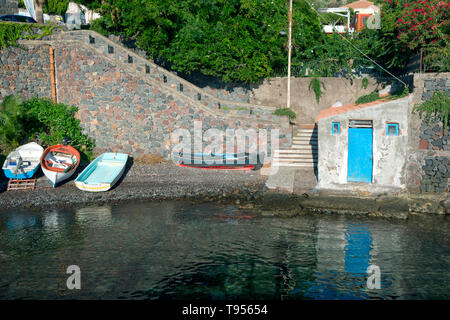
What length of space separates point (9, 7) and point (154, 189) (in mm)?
26892

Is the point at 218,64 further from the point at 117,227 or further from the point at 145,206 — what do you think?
the point at 117,227

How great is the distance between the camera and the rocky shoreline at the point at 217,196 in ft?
52.0

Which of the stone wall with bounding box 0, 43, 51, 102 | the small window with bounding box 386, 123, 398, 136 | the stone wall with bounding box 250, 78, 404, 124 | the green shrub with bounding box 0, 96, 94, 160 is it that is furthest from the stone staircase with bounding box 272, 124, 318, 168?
the stone wall with bounding box 0, 43, 51, 102

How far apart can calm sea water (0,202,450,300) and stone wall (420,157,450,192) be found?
188 centimetres

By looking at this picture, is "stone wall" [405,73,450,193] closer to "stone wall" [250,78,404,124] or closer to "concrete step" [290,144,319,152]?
"concrete step" [290,144,319,152]

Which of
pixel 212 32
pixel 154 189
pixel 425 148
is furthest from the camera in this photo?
pixel 212 32

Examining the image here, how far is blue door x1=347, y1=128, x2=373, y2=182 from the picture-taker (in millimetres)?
16797

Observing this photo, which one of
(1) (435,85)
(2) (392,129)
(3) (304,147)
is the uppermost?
(1) (435,85)

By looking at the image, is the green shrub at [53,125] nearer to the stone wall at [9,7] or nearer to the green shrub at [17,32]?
the green shrub at [17,32]

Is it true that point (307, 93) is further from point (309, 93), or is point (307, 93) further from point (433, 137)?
point (433, 137)

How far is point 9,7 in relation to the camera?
117ft

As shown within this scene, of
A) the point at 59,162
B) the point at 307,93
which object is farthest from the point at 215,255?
the point at 307,93

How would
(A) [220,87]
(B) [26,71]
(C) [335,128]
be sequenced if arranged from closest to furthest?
1. (C) [335,128]
2. (B) [26,71]
3. (A) [220,87]
